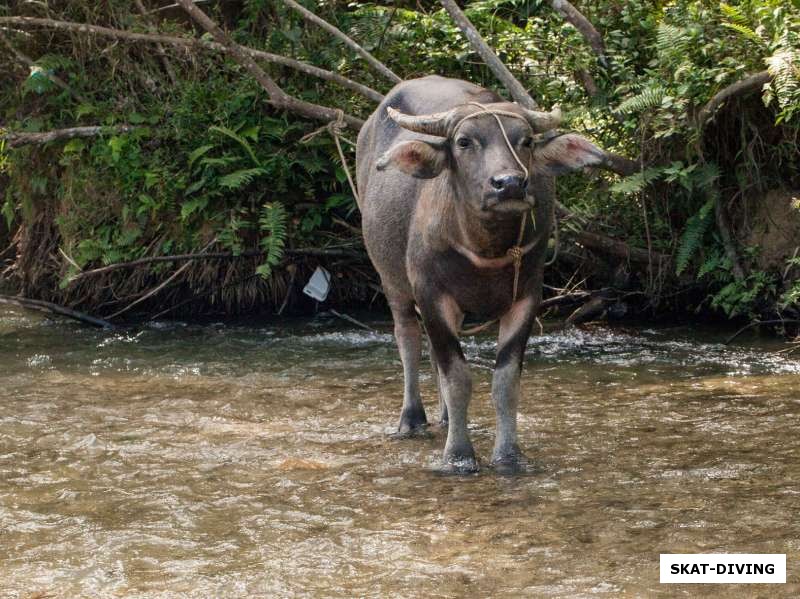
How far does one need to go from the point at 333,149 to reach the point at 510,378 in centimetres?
538

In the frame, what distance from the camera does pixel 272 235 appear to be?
11.6 metres

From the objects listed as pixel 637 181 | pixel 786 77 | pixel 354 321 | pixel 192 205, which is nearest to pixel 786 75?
pixel 786 77

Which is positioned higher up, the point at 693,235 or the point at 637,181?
the point at 637,181

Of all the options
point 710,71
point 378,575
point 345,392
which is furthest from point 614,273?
point 378,575

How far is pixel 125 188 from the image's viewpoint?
1245 centimetres

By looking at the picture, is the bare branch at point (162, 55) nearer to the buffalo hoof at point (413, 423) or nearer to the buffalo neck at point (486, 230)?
the buffalo hoof at point (413, 423)

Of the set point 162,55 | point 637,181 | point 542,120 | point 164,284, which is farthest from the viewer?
point 162,55

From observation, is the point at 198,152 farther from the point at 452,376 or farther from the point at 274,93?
the point at 452,376

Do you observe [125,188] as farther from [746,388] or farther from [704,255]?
[746,388]

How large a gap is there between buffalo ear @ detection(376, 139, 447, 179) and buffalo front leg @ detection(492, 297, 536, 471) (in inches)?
36.5

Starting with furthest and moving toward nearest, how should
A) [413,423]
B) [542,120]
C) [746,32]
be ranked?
[746,32] → [413,423] → [542,120]

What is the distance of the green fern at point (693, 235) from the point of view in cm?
1015

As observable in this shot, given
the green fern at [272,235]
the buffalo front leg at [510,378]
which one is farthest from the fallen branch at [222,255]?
the buffalo front leg at [510,378]

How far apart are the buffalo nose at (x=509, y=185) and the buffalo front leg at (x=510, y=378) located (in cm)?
93
